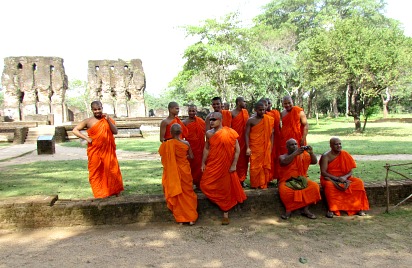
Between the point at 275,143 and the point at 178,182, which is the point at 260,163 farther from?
the point at 178,182

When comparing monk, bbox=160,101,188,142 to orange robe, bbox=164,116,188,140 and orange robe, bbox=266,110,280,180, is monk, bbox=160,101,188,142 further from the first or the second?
orange robe, bbox=266,110,280,180

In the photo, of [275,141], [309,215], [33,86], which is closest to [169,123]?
[275,141]

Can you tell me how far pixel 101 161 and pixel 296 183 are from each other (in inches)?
118

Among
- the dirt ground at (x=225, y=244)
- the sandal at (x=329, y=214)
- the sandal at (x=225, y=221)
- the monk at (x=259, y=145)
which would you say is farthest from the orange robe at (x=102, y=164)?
Answer: the sandal at (x=329, y=214)

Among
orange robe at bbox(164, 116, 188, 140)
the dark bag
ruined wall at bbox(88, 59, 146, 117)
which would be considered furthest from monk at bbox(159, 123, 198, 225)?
ruined wall at bbox(88, 59, 146, 117)

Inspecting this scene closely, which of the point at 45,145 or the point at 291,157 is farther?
the point at 45,145

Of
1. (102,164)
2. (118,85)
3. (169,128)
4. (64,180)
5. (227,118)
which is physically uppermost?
(118,85)

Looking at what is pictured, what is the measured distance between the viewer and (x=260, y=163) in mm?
5527

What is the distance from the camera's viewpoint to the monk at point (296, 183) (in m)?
4.93

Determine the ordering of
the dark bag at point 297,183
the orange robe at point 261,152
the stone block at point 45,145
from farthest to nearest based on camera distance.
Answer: the stone block at point 45,145
the orange robe at point 261,152
the dark bag at point 297,183

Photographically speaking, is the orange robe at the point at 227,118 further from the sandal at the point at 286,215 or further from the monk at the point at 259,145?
the sandal at the point at 286,215

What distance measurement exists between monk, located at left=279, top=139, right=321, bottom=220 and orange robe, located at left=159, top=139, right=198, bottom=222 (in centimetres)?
136

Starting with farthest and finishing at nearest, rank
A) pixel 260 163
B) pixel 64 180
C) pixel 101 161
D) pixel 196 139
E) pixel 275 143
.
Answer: pixel 64 180 → pixel 275 143 → pixel 196 139 → pixel 260 163 → pixel 101 161

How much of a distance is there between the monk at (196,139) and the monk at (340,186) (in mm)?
1995
